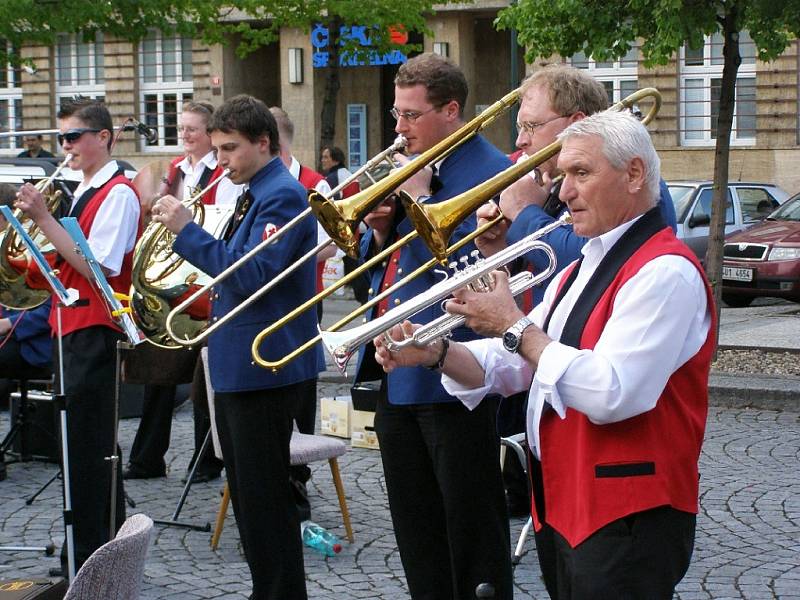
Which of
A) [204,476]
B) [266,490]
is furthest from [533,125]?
[204,476]

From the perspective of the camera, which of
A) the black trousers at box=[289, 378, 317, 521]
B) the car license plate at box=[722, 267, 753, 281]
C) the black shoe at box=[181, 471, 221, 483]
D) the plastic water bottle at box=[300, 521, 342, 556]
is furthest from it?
the car license plate at box=[722, 267, 753, 281]

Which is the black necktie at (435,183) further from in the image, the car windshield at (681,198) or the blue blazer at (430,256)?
the car windshield at (681,198)

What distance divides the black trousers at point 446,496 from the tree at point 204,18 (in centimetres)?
1702

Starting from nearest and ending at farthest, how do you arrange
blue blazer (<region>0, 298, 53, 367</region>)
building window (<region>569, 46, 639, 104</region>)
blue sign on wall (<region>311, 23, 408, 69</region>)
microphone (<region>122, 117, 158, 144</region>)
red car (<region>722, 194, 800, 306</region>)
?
blue blazer (<region>0, 298, 53, 367</region>) → microphone (<region>122, 117, 158, 144</region>) → red car (<region>722, 194, 800, 306</region>) → blue sign on wall (<region>311, 23, 408, 69</region>) → building window (<region>569, 46, 639, 104</region>)

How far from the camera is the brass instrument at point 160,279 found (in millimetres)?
5422

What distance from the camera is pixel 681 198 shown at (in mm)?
17422

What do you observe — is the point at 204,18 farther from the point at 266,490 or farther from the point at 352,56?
the point at 266,490

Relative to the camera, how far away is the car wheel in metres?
16.1

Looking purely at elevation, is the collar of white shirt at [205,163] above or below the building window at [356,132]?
below

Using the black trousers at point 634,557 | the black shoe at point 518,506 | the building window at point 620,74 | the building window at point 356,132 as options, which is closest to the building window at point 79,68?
the building window at point 356,132

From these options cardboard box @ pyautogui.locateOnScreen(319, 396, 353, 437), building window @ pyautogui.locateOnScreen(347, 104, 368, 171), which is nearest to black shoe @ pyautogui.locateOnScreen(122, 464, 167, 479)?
cardboard box @ pyautogui.locateOnScreen(319, 396, 353, 437)

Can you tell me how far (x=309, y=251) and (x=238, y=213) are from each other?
14.2 inches

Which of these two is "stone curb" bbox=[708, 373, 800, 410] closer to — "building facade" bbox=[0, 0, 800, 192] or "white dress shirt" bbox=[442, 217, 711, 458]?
"white dress shirt" bbox=[442, 217, 711, 458]

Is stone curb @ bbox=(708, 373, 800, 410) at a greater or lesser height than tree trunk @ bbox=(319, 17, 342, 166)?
lesser
